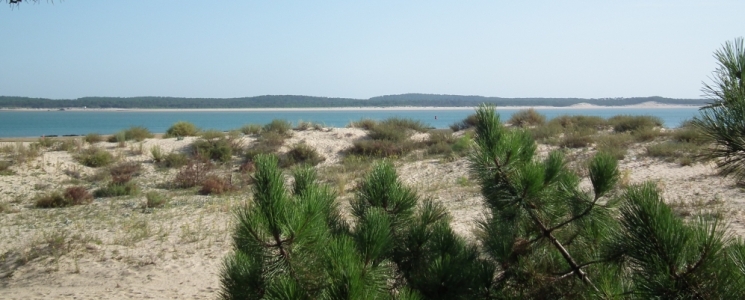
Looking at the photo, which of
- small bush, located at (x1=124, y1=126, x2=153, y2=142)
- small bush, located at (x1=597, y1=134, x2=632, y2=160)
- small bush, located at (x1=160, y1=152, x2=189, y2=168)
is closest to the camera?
small bush, located at (x1=597, y1=134, x2=632, y2=160)

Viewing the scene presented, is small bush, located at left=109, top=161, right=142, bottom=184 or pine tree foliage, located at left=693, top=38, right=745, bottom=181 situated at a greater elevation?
pine tree foliage, located at left=693, top=38, right=745, bottom=181

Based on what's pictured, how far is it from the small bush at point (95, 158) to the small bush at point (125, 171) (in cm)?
80

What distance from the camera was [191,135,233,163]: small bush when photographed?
2384 cm

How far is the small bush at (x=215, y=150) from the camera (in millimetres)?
23844

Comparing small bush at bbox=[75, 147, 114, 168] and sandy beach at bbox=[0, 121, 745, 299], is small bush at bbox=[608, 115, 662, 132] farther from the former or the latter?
small bush at bbox=[75, 147, 114, 168]

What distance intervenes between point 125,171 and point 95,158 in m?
2.41

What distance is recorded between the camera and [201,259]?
962 centimetres

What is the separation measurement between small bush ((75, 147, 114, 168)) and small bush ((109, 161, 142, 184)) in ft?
2.61

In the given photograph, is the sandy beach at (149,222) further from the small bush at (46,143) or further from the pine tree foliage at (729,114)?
the small bush at (46,143)

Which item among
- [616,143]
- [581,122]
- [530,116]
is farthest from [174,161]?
[581,122]

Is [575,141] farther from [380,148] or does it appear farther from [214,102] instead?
[214,102]

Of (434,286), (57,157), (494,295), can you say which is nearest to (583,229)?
(494,295)

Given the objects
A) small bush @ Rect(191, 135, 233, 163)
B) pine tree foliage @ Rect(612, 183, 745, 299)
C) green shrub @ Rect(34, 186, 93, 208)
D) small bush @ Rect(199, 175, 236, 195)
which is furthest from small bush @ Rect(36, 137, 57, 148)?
pine tree foliage @ Rect(612, 183, 745, 299)

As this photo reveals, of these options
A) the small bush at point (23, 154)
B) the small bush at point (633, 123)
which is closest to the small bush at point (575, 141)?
the small bush at point (633, 123)
